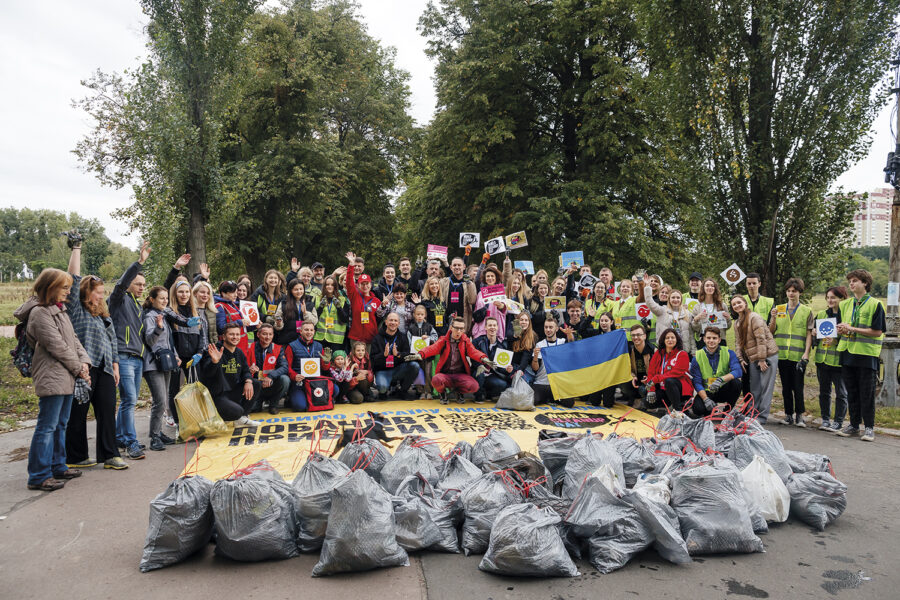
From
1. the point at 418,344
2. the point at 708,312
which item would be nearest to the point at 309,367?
the point at 418,344

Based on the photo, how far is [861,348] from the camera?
6.86 meters

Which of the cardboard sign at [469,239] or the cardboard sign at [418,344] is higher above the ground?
the cardboard sign at [469,239]

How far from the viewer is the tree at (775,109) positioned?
35.1 ft

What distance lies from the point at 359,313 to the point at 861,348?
266 inches

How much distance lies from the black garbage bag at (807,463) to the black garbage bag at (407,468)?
9.53ft

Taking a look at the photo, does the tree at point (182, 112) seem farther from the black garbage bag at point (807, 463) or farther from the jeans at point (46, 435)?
the black garbage bag at point (807, 463)

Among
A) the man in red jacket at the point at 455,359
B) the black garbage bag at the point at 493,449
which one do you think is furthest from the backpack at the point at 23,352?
the man in red jacket at the point at 455,359

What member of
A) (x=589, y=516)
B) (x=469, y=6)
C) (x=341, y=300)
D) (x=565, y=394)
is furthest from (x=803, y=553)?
(x=469, y=6)

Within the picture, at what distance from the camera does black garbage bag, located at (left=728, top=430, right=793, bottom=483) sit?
4445 millimetres

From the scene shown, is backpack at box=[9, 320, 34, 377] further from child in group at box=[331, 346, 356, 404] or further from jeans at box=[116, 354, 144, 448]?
child in group at box=[331, 346, 356, 404]

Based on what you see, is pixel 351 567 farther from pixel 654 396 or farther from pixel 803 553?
pixel 654 396

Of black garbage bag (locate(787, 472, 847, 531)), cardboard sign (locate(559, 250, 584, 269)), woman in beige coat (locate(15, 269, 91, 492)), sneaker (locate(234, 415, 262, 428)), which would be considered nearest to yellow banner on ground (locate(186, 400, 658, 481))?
sneaker (locate(234, 415, 262, 428))

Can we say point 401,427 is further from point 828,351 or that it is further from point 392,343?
point 828,351

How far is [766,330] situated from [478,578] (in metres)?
5.75
